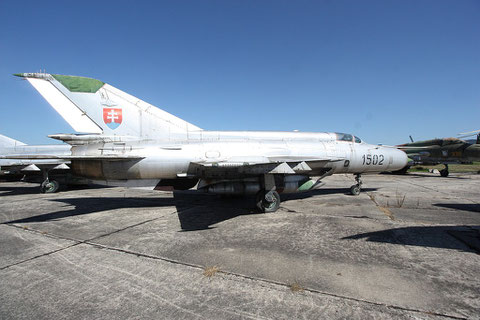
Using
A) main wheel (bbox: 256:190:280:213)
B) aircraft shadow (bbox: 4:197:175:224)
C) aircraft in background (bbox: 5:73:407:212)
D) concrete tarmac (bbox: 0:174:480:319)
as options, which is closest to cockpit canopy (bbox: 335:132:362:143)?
aircraft in background (bbox: 5:73:407:212)

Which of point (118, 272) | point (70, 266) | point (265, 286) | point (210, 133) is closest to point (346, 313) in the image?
point (265, 286)

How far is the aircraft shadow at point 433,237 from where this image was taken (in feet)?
14.6

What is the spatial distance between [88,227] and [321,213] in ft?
21.1

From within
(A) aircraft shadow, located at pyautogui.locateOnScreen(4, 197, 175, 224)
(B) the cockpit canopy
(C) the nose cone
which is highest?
(B) the cockpit canopy

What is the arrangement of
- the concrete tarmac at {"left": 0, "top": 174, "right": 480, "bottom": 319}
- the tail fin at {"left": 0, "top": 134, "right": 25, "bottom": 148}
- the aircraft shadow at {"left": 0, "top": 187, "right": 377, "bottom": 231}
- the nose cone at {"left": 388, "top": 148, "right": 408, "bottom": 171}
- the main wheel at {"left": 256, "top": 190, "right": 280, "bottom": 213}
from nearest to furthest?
the concrete tarmac at {"left": 0, "top": 174, "right": 480, "bottom": 319}, the aircraft shadow at {"left": 0, "top": 187, "right": 377, "bottom": 231}, the main wheel at {"left": 256, "top": 190, "right": 280, "bottom": 213}, the nose cone at {"left": 388, "top": 148, "right": 408, "bottom": 171}, the tail fin at {"left": 0, "top": 134, "right": 25, "bottom": 148}

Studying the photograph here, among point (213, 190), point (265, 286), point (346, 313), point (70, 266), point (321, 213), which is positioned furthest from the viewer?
point (213, 190)

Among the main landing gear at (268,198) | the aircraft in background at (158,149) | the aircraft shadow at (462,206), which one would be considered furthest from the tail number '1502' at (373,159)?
the main landing gear at (268,198)

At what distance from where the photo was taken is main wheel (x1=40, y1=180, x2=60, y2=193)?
505 inches

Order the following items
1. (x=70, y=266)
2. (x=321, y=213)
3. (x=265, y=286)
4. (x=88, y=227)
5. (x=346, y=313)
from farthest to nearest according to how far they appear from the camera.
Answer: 1. (x=321, y=213)
2. (x=88, y=227)
3. (x=70, y=266)
4. (x=265, y=286)
5. (x=346, y=313)

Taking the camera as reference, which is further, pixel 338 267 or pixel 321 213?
pixel 321 213

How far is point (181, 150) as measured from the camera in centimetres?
746

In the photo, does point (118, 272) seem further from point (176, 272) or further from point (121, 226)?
point (121, 226)

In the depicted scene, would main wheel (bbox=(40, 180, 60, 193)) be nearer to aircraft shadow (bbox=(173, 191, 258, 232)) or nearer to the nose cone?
aircraft shadow (bbox=(173, 191, 258, 232))

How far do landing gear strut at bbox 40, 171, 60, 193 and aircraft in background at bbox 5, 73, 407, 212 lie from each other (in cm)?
792
